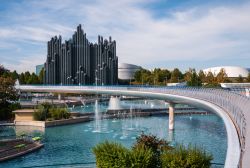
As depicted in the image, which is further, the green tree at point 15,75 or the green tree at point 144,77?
the green tree at point 15,75

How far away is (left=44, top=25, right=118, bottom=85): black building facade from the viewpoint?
14675 centimetres

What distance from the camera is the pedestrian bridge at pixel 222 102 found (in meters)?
11.8

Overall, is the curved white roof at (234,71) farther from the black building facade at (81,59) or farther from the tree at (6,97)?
the tree at (6,97)

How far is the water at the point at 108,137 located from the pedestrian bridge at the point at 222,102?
160 inches

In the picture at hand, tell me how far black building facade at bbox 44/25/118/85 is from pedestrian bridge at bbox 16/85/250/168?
44296 millimetres

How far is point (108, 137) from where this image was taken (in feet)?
150

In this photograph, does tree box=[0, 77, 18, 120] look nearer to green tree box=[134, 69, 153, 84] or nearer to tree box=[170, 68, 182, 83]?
tree box=[170, 68, 182, 83]

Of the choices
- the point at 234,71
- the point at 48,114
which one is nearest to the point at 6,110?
the point at 48,114

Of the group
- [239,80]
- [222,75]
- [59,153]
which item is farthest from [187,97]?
[239,80]

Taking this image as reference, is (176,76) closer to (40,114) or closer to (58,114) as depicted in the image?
(58,114)

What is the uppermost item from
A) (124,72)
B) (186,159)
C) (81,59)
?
(81,59)

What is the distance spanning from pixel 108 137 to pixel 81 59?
4155 inches

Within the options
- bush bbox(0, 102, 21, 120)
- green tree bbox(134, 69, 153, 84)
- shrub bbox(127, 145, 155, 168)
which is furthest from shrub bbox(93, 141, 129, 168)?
green tree bbox(134, 69, 153, 84)

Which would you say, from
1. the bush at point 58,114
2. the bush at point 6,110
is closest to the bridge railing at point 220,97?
the bush at point 58,114
